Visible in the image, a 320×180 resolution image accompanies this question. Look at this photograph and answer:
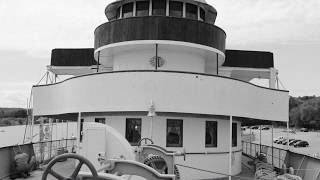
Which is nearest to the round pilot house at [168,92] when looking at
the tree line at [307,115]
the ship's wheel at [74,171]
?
the ship's wheel at [74,171]

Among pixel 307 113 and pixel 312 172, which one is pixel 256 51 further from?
pixel 307 113

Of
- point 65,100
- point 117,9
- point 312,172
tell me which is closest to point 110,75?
point 65,100

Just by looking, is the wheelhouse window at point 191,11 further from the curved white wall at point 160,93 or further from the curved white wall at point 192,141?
the curved white wall at point 192,141

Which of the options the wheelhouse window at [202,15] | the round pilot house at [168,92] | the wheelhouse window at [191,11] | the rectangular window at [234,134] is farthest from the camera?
the wheelhouse window at [202,15]

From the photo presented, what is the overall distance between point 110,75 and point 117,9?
6.20m

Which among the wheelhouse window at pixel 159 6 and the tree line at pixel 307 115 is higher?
the wheelhouse window at pixel 159 6

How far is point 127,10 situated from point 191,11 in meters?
3.35

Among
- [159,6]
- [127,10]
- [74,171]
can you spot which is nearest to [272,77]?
[159,6]

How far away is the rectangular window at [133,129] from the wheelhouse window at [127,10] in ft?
20.1

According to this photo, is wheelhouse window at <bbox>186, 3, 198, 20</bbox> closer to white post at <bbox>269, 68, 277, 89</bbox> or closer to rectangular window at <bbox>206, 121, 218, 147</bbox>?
rectangular window at <bbox>206, 121, 218, 147</bbox>

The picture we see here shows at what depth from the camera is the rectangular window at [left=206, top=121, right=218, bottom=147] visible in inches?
727

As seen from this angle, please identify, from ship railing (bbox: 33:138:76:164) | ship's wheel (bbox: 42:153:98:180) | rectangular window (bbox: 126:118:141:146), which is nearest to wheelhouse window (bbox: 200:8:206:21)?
rectangular window (bbox: 126:118:141:146)

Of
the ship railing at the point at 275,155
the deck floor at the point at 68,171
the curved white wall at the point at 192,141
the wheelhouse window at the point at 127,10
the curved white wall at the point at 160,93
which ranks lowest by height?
the deck floor at the point at 68,171

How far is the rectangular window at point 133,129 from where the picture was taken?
58.1 feet
